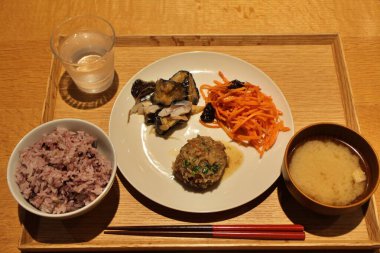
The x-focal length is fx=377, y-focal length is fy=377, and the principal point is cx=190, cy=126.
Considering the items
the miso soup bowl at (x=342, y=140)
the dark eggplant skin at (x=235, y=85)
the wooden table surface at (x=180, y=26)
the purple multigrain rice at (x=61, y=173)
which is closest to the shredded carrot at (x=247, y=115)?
the dark eggplant skin at (x=235, y=85)

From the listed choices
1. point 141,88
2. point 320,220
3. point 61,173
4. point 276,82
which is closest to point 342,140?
point 320,220

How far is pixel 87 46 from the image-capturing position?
7.73ft

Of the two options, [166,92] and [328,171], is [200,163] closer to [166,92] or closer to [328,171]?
[166,92]

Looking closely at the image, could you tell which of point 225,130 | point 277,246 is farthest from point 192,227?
point 225,130

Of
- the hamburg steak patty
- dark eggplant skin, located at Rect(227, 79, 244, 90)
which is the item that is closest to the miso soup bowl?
the hamburg steak patty

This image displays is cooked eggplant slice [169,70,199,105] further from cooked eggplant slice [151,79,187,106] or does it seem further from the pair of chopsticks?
the pair of chopsticks

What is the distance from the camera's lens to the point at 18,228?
1906 mm

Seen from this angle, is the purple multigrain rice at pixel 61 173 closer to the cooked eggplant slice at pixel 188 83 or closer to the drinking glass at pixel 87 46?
the drinking glass at pixel 87 46

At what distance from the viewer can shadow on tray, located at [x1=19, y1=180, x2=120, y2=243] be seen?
183 centimetres

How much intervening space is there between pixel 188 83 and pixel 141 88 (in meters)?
0.28

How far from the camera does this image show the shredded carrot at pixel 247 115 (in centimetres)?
207

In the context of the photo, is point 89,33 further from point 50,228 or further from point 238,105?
point 50,228

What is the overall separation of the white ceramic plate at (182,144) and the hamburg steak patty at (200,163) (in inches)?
2.6

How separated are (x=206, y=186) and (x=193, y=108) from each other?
0.51 metres
